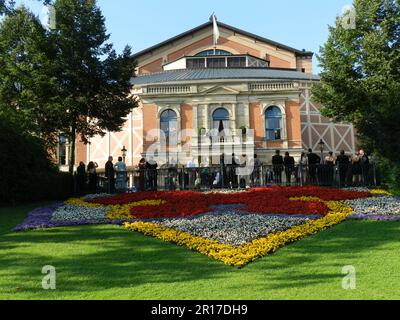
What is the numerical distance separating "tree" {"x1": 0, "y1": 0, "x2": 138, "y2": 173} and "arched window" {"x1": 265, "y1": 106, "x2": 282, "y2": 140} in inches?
614

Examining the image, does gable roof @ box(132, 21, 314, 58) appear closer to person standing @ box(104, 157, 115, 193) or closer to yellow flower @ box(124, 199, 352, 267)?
person standing @ box(104, 157, 115, 193)

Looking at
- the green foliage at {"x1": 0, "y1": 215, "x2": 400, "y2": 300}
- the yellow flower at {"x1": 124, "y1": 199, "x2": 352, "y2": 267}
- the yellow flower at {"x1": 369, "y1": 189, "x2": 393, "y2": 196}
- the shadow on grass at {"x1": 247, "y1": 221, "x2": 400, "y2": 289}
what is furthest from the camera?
the yellow flower at {"x1": 369, "y1": 189, "x2": 393, "y2": 196}

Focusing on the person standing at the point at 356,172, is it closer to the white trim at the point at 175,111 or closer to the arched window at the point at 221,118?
the arched window at the point at 221,118

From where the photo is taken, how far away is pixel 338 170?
19391 millimetres

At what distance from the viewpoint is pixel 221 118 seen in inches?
1486

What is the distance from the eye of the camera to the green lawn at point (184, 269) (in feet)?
22.2

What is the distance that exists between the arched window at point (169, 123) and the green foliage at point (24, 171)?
63.5ft

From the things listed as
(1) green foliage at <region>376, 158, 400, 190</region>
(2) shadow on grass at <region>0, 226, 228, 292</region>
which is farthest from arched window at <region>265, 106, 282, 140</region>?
(2) shadow on grass at <region>0, 226, 228, 292</region>

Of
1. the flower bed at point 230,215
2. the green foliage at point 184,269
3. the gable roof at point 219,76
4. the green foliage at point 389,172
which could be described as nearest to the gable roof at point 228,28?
the gable roof at point 219,76

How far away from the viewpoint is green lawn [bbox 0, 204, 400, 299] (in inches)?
267

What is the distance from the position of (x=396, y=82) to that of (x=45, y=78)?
1964 cm

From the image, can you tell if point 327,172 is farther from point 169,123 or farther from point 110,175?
point 169,123

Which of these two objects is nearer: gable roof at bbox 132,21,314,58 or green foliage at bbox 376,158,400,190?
green foliage at bbox 376,158,400,190

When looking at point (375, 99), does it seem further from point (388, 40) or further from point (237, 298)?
point (237, 298)
